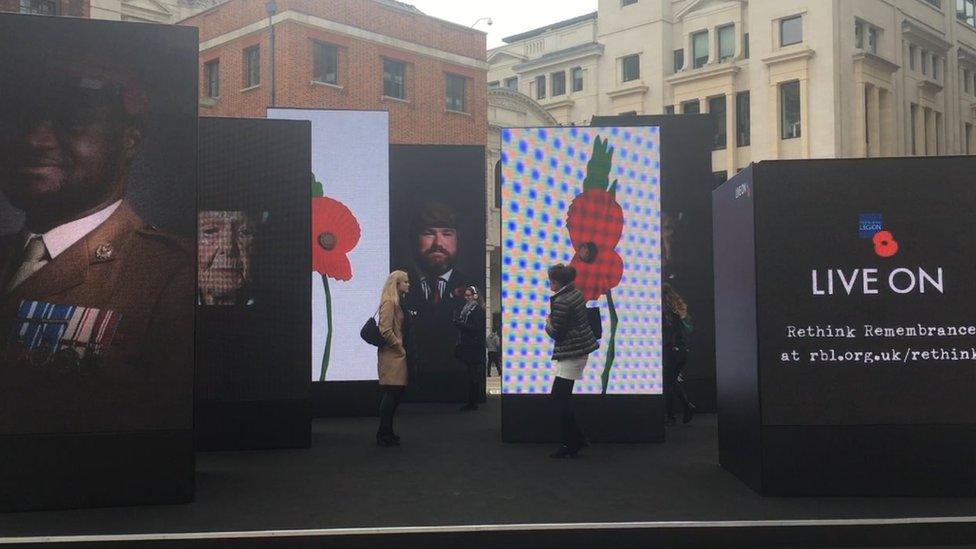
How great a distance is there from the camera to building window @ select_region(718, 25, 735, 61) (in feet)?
154

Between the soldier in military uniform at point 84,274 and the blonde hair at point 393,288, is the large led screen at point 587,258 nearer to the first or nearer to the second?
the blonde hair at point 393,288

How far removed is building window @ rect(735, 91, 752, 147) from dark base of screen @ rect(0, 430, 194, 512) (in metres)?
42.9

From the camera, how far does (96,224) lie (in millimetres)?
6988

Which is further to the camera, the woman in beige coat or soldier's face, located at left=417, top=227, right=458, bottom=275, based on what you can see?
soldier's face, located at left=417, top=227, right=458, bottom=275

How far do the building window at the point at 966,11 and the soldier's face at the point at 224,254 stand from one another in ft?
185

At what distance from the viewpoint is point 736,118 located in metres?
46.8

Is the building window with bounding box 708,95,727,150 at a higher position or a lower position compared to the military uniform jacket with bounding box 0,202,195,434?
higher

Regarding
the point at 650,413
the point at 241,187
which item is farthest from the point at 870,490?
the point at 241,187

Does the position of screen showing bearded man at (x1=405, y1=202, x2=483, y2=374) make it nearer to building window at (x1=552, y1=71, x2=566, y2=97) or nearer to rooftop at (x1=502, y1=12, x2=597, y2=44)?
building window at (x1=552, y1=71, x2=566, y2=97)

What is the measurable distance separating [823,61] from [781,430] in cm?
Result: 4004

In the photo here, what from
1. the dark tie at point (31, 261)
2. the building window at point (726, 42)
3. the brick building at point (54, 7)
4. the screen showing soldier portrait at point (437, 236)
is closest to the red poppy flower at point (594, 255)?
the screen showing soldier portrait at point (437, 236)

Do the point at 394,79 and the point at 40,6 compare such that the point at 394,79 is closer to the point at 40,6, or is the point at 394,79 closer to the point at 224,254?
the point at 40,6

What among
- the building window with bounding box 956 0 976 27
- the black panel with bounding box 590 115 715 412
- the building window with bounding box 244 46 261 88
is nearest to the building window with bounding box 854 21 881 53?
the building window with bounding box 956 0 976 27

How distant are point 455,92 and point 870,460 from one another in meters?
34.7
